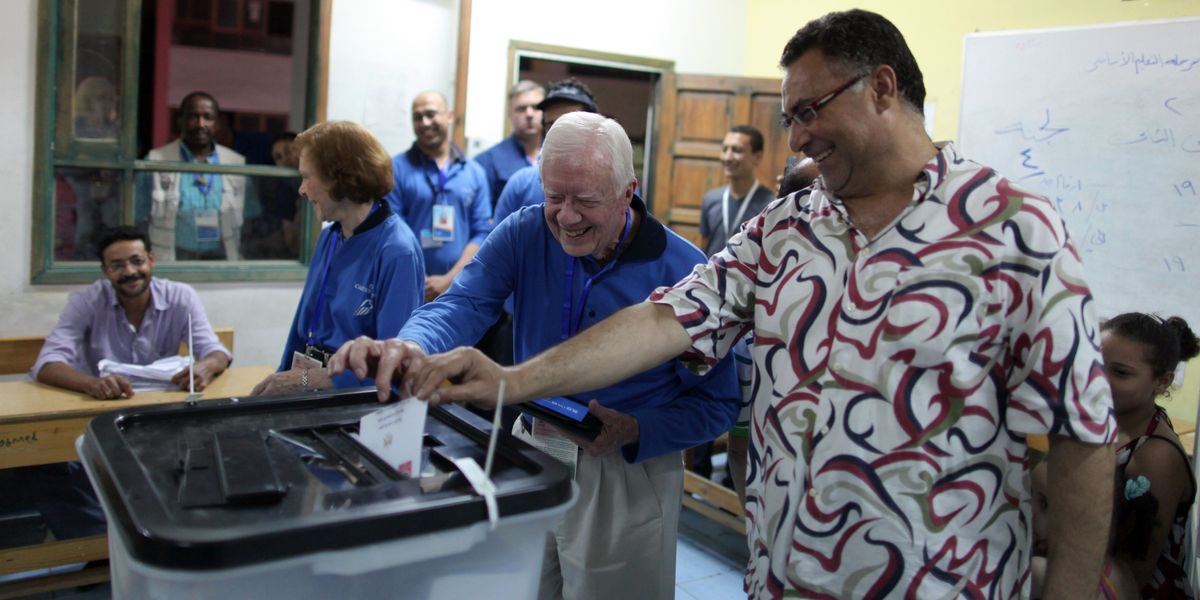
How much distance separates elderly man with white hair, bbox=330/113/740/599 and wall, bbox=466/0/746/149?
164 inches

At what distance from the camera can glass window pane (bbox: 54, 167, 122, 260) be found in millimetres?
4391

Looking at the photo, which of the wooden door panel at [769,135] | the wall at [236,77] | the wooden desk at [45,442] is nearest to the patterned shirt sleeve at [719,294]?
the wooden desk at [45,442]

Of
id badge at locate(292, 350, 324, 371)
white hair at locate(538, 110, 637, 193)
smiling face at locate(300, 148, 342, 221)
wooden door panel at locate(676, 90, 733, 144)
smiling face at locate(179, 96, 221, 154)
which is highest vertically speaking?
wooden door panel at locate(676, 90, 733, 144)

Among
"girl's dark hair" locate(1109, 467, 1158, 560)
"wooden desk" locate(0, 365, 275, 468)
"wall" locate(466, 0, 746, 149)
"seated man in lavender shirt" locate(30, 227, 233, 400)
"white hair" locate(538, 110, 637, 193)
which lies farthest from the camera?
"wall" locate(466, 0, 746, 149)

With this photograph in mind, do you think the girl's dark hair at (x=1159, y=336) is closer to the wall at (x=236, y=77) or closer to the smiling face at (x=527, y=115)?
the smiling face at (x=527, y=115)

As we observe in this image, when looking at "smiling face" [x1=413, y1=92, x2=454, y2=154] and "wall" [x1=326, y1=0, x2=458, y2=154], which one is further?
"wall" [x1=326, y1=0, x2=458, y2=154]

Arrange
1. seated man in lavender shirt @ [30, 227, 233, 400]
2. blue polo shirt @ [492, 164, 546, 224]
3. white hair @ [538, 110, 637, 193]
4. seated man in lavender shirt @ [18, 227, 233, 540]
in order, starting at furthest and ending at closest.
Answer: seated man in lavender shirt @ [30, 227, 233, 400], blue polo shirt @ [492, 164, 546, 224], seated man in lavender shirt @ [18, 227, 233, 540], white hair @ [538, 110, 637, 193]

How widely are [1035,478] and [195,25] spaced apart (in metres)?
6.75

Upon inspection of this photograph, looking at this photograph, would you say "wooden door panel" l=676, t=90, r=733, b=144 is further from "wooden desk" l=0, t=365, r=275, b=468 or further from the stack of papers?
"wooden desk" l=0, t=365, r=275, b=468

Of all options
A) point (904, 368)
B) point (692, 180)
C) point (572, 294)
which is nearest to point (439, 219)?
point (692, 180)

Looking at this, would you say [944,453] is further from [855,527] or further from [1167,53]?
[1167,53]

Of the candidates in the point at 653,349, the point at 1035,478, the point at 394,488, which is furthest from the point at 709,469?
the point at 394,488

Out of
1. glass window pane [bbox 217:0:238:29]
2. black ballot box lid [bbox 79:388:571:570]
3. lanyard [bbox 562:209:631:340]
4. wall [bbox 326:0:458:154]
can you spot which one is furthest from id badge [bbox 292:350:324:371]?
glass window pane [bbox 217:0:238:29]

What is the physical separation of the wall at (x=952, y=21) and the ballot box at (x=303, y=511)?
4.10 m
